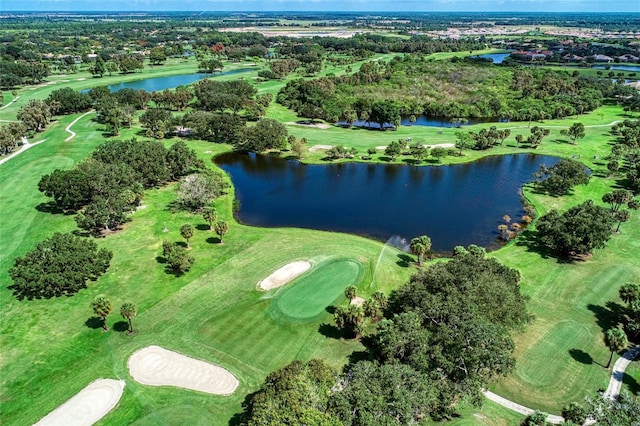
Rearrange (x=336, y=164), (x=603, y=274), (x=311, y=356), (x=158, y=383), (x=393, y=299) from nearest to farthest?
(x=158, y=383)
(x=311, y=356)
(x=393, y=299)
(x=603, y=274)
(x=336, y=164)

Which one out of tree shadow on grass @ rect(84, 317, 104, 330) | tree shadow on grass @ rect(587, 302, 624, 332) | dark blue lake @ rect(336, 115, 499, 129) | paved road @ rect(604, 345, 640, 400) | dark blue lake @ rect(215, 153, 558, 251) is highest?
dark blue lake @ rect(336, 115, 499, 129)

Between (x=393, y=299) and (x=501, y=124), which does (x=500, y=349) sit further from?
(x=501, y=124)

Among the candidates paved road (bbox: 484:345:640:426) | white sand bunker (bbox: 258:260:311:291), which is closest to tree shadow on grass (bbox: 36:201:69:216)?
white sand bunker (bbox: 258:260:311:291)

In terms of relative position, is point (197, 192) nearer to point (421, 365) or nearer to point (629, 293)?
point (421, 365)

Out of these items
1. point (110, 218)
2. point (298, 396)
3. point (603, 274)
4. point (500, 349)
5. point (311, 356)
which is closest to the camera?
point (298, 396)

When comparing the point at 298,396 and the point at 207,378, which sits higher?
the point at 298,396

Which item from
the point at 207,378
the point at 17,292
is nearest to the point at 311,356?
the point at 207,378

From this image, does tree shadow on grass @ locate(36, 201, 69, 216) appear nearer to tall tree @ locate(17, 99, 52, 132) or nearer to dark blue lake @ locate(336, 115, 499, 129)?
tall tree @ locate(17, 99, 52, 132)
